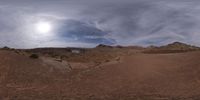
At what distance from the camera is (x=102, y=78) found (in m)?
27.7

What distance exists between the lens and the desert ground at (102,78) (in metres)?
23.9

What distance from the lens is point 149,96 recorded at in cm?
2333

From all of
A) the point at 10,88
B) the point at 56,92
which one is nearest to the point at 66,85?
the point at 56,92

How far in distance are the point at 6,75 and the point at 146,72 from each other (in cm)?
925

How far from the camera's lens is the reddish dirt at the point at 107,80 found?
78.0ft

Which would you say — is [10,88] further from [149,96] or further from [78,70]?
[149,96]

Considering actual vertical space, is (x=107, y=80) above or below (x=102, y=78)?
below

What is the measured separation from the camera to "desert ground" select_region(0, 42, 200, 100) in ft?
78.3

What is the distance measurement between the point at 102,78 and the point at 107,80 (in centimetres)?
52

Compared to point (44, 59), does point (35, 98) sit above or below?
below

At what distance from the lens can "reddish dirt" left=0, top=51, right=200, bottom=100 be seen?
23781 millimetres

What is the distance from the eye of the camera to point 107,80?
27.3 m

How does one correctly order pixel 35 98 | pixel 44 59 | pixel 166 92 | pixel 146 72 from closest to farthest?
pixel 35 98 < pixel 166 92 < pixel 146 72 < pixel 44 59

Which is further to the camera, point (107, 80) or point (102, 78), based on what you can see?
point (102, 78)
